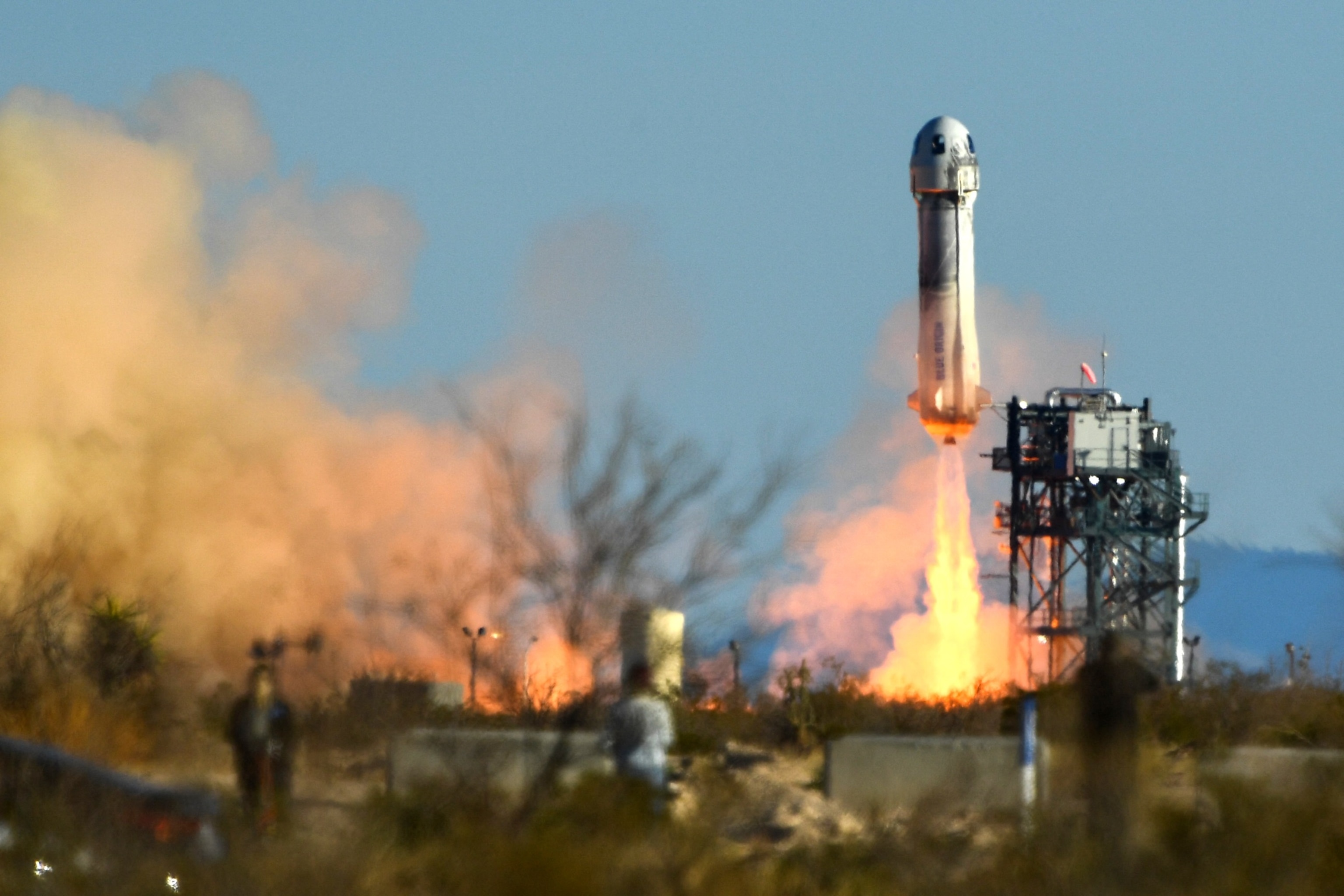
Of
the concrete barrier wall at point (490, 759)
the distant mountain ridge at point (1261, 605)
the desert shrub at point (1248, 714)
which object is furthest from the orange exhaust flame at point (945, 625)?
the distant mountain ridge at point (1261, 605)

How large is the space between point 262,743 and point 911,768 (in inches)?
270

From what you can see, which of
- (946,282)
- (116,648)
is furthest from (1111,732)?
(946,282)

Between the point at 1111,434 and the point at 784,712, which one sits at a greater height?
the point at 1111,434

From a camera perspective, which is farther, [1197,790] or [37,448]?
A: [37,448]

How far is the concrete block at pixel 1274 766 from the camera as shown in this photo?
53.8ft

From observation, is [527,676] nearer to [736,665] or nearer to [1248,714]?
[736,665]

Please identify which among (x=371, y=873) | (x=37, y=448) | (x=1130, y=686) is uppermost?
(x=37, y=448)

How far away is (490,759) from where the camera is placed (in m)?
16.2

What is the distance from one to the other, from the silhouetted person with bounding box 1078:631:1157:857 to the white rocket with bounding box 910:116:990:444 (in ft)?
100

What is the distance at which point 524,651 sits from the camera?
19234mm

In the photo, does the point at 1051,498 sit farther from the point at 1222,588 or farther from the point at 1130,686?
the point at 1222,588

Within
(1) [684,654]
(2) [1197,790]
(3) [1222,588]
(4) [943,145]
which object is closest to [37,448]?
(4) [943,145]

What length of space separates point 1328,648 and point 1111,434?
27179 mm

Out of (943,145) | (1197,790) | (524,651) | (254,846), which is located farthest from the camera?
(943,145)
